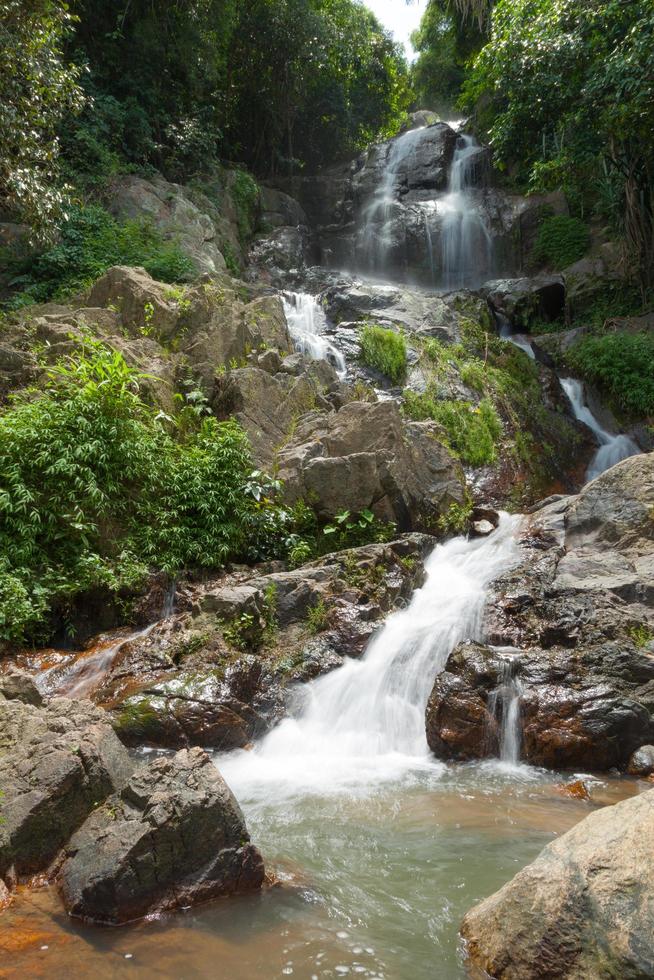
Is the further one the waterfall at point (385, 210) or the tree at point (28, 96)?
the waterfall at point (385, 210)

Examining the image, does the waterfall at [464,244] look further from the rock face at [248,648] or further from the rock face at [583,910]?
the rock face at [583,910]

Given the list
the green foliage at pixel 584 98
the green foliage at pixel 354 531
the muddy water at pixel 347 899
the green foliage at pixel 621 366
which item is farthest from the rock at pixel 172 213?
the muddy water at pixel 347 899

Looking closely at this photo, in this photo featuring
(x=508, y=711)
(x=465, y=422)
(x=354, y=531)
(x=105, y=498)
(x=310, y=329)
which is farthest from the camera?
(x=310, y=329)

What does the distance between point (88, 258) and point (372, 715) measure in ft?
38.1

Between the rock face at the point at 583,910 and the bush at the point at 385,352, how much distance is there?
1139cm

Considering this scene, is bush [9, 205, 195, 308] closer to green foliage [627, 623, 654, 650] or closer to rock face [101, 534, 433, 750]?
rock face [101, 534, 433, 750]

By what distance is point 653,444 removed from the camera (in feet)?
45.6

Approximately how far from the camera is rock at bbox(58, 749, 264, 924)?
11.2 ft

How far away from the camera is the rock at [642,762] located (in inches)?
214

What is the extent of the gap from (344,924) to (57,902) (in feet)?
4.96

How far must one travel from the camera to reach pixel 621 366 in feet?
49.1

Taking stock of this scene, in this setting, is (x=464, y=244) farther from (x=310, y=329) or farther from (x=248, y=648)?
(x=248, y=648)

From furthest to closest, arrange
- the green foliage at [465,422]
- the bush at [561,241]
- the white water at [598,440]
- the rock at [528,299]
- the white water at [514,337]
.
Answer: the bush at [561,241]
the rock at [528,299]
the white water at [514,337]
the white water at [598,440]
the green foliage at [465,422]

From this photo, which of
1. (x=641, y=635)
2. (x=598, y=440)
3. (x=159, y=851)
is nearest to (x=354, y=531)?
(x=641, y=635)
